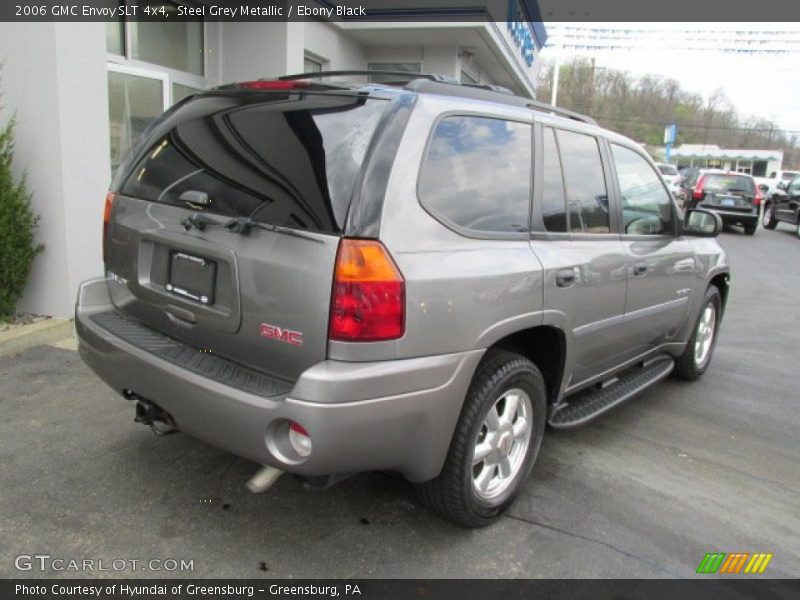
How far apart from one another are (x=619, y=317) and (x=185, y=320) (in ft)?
7.78

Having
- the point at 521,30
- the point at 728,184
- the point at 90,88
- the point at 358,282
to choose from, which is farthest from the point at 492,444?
the point at 728,184

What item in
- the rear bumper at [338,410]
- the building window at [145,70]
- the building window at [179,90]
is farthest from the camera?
the building window at [179,90]

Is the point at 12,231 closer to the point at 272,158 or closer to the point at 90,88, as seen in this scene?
the point at 90,88

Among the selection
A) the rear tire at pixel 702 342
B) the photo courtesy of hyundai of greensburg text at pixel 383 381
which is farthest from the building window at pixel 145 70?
the rear tire at pixel 702 342

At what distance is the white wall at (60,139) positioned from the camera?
199 inches

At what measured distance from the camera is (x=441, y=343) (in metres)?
2.48

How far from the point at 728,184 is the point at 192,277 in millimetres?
18980

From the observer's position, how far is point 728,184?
1841 centimetres

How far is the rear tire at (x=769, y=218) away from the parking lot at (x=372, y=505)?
18.8m

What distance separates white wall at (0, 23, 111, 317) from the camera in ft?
16.5

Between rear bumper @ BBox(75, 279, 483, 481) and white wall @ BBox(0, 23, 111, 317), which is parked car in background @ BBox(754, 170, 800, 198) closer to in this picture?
white wall @ BBox(0, 23, 111, 317)

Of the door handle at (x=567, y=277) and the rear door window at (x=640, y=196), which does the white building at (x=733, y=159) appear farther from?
the door handle at (x=567, y=277)

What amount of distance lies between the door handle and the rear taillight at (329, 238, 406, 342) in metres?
1.05

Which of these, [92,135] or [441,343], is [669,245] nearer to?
[441,343]
